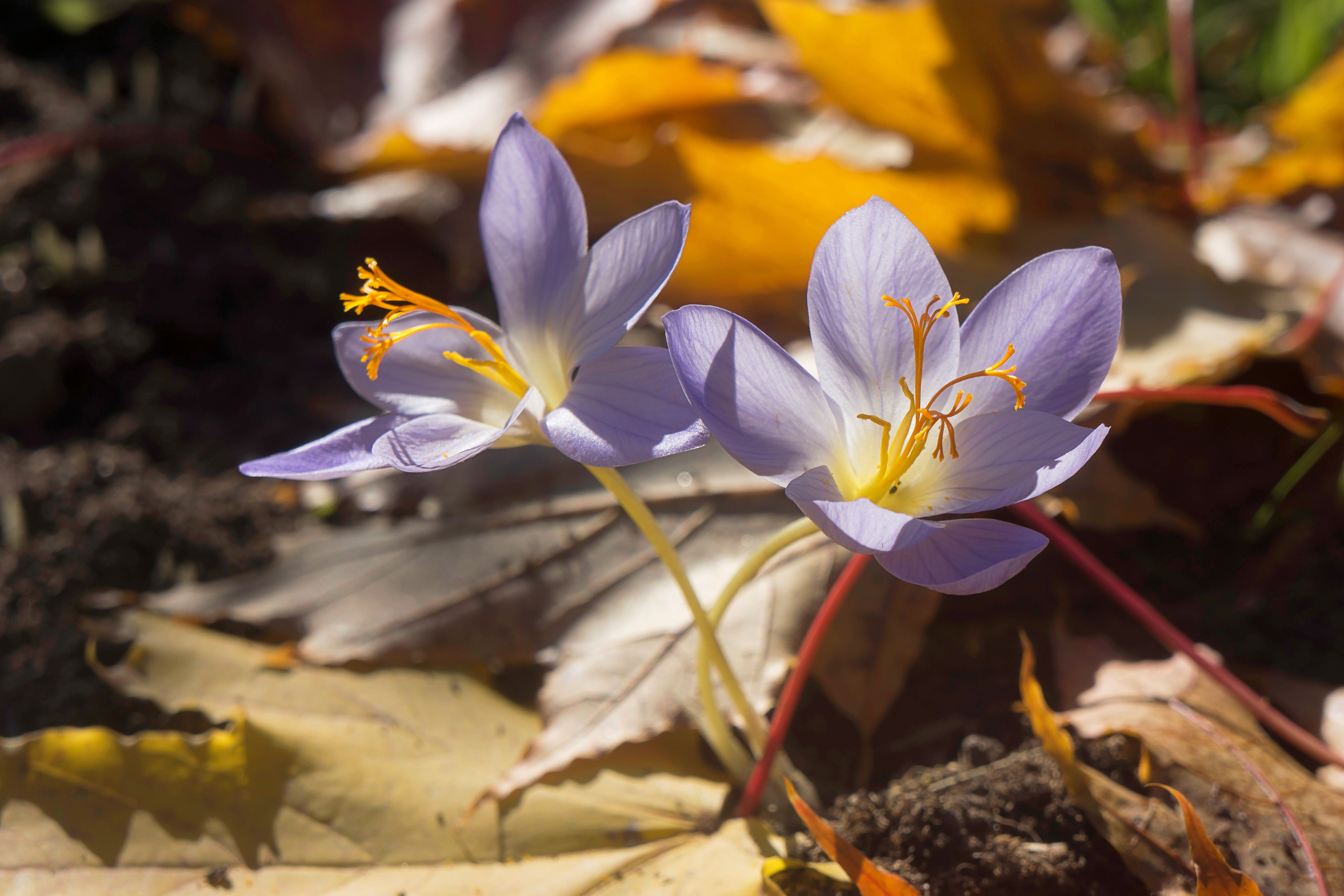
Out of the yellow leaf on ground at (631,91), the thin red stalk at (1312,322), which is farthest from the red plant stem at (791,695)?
the yellow leaf on ground at (631,91)

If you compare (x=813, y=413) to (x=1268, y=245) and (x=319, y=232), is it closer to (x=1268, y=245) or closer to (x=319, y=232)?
(x=1268, y=245)

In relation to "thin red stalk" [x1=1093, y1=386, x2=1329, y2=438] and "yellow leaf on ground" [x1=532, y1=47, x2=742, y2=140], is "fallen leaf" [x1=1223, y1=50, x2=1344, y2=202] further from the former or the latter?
"yellow leaf on ground" [x1=532, y1=47, x2=742, y2=140]

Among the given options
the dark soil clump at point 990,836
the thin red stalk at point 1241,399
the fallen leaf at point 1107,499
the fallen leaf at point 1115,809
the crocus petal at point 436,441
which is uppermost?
the crocus petal at point 436,441

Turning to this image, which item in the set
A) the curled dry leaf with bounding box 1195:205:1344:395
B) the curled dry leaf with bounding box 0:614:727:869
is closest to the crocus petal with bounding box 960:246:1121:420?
the curled dry leaf with bounding box 0:614:727:869

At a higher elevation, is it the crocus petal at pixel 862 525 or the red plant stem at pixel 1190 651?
the crocus petal at pixel 862 525

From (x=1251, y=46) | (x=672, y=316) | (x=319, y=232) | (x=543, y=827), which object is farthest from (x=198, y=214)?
(x=1251, y=46)

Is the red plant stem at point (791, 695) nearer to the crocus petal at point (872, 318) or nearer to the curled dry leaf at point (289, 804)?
the curled dry leaf at point (289, 804)
